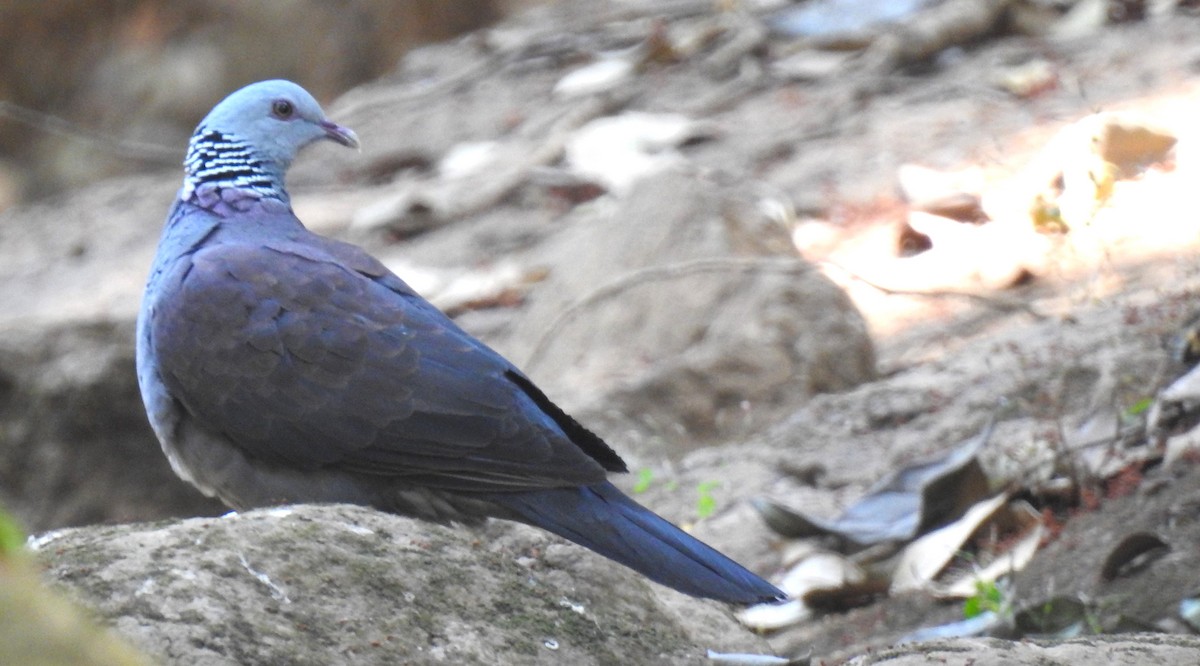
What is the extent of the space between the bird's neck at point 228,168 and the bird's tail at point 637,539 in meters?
1.35

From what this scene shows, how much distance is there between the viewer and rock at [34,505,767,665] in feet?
7.45

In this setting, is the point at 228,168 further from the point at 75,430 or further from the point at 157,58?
the point at 157,58

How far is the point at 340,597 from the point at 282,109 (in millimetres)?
2460

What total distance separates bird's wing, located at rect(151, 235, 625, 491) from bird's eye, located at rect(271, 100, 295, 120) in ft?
A: 2.67

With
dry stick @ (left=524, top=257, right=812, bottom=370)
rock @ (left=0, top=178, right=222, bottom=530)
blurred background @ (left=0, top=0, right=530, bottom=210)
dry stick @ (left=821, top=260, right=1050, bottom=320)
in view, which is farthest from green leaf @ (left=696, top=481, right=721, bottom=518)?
blurred background @ (left=0, top=0, right=530, bottom=210)

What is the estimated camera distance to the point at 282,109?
15.2 ft

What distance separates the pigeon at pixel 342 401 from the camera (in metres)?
3.48

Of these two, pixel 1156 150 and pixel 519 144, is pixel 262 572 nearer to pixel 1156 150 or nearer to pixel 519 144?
pixel 1156 150

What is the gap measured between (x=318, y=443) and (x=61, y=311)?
137 inches

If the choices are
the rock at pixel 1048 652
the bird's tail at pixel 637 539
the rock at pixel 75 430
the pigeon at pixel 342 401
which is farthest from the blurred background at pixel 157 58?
the rock at pixel 1048 652

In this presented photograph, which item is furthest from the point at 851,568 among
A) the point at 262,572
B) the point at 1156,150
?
the point at 1156,150

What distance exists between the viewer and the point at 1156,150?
565 centimetres

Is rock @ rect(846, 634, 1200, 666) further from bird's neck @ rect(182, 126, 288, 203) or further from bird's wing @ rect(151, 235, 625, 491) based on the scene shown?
bird's neck @ rect(182, 126, 288, 203)

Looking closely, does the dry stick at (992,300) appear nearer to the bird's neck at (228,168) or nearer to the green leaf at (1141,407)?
the green leaf at (1141,407)
